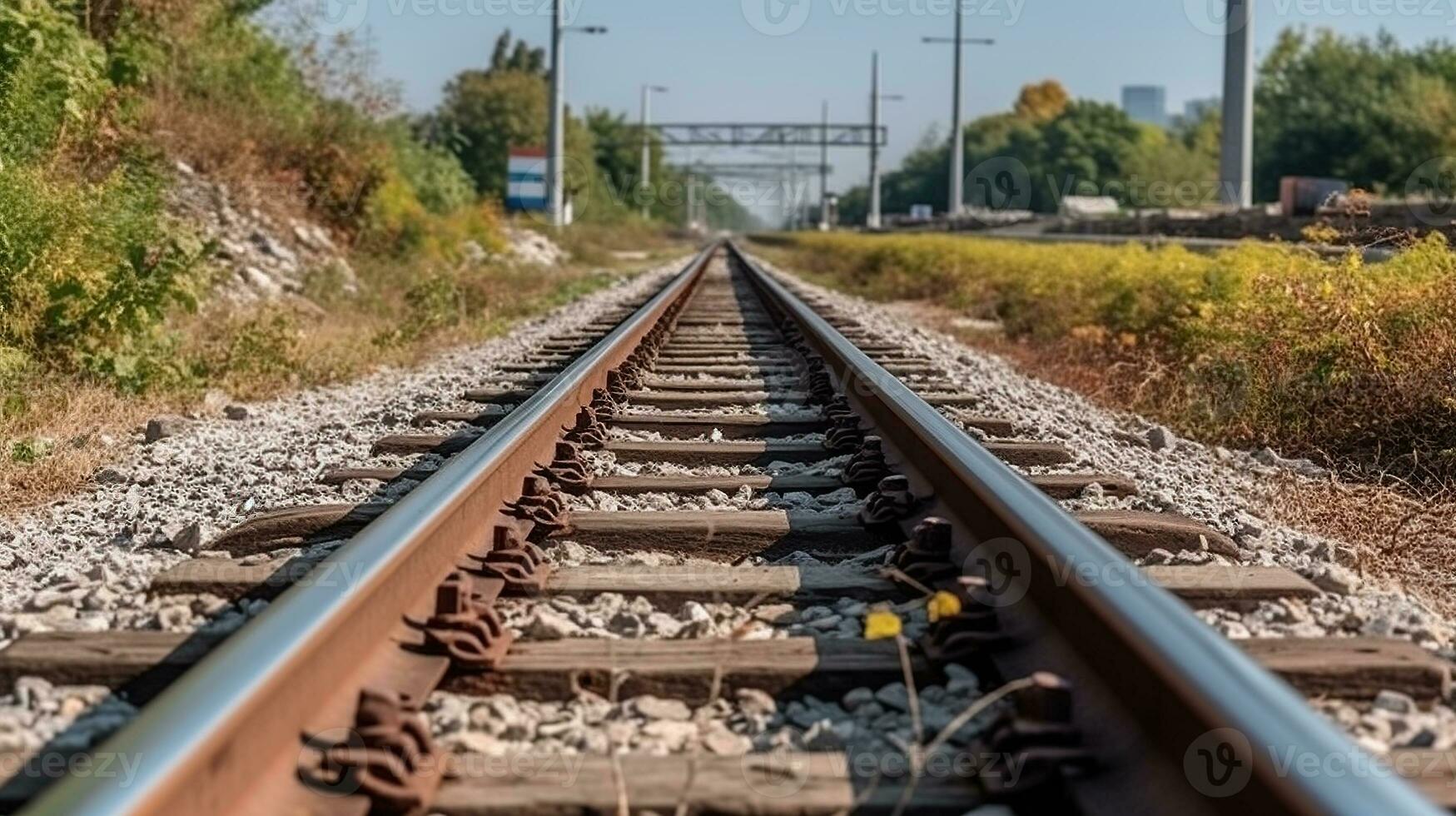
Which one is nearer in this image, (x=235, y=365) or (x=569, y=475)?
(x=569, y=475)

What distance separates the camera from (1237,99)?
61.4 feet

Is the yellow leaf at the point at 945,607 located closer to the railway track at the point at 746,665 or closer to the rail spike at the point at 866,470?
the railway track at the point at 746,665

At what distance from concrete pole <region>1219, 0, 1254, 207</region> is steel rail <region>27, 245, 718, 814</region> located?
15.8 meters

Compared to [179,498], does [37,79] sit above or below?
above

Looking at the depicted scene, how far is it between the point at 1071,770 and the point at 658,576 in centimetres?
143

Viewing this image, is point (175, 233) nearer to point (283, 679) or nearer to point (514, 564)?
point (514, 564)

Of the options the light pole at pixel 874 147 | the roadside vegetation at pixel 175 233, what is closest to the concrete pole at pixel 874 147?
the light pole at pixel 874 147

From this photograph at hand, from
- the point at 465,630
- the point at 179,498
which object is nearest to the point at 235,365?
the point at 179,498

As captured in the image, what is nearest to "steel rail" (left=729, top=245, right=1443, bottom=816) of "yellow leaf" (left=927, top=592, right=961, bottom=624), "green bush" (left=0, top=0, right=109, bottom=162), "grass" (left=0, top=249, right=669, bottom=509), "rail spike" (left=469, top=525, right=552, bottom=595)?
"yellow leaf" (left=927, top=592, right=961, bottom=624)

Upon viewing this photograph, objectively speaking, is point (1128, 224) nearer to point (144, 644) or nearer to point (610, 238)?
point (610, 238)

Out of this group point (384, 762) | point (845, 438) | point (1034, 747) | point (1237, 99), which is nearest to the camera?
point (384, 762)

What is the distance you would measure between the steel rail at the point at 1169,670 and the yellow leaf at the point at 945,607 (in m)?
0.16

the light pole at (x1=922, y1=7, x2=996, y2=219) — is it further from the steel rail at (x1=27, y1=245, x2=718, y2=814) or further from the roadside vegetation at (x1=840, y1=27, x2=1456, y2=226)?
the steel rail at (x1=27, y1=245, x2=718, y2=814)

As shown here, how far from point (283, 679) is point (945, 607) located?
124 cm
